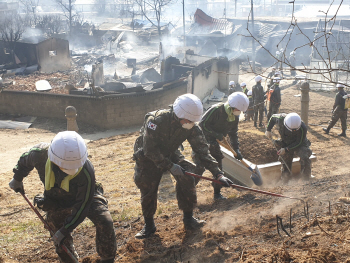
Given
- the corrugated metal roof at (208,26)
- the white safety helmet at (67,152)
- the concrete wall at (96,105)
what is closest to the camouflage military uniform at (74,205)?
the white safety helmet at (67,152)

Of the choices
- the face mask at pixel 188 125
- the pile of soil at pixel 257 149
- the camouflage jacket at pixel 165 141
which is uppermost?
the face mask at pixel 188 125

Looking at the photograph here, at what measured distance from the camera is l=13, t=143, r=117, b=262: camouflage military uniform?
132 inches

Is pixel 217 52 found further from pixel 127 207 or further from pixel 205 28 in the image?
pixel 127 207

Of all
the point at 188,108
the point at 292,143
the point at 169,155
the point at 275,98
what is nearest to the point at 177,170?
the point at 169,155

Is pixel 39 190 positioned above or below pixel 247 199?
below

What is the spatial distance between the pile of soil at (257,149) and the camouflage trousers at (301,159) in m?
0.98

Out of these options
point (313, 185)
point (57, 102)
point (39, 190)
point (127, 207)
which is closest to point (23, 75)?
point (57, 102)

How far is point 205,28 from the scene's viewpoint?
3744cm

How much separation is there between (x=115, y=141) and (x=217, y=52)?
20472mm

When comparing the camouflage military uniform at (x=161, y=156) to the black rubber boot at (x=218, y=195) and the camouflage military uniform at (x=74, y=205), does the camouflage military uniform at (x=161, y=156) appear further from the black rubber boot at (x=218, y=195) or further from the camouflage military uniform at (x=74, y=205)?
the black rubber boot at (x=218, y=195)

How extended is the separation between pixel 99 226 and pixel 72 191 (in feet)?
1.43

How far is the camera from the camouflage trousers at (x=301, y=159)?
247 inches

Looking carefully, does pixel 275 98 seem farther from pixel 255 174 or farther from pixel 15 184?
pixel 15 184

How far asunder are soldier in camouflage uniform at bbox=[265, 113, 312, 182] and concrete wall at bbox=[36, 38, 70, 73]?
22.0 metres
